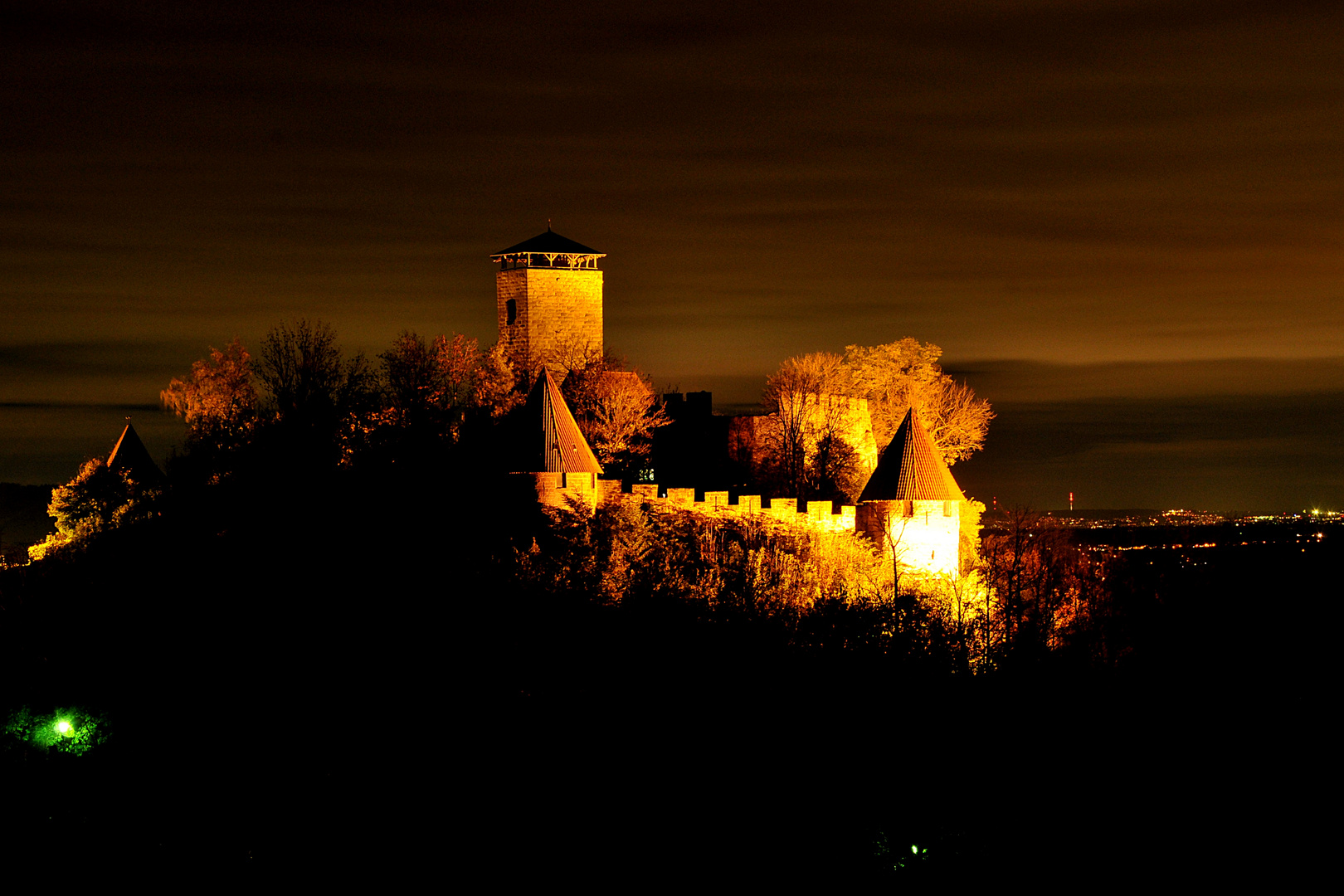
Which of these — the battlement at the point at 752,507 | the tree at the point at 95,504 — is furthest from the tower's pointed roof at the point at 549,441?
the tree at the point at 95,504

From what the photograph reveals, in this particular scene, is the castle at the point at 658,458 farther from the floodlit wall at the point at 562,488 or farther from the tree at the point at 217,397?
the tree at the point at 217,397

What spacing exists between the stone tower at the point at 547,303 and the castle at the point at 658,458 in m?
0.04

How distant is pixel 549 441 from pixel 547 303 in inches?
809

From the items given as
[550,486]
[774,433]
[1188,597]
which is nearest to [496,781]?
[550,486]

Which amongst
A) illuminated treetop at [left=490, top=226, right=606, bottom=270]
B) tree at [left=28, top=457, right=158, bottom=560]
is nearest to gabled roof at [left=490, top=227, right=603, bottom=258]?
illuminated treetop at [left=490, top=226, right=606, bottom=270]

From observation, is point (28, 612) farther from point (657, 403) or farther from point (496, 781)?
point (657, 403)

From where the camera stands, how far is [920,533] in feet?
125

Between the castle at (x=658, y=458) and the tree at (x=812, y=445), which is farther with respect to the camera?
the tree at (x=812, y=445)

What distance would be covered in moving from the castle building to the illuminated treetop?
1881 centimetres

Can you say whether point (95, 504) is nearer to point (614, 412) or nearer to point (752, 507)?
point (614, 412)

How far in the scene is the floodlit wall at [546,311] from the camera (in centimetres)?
5153

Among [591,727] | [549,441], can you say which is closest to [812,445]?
[549,441]

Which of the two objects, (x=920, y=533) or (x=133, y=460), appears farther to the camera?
(x=133, y=460)

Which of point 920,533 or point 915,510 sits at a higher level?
point 915,510
